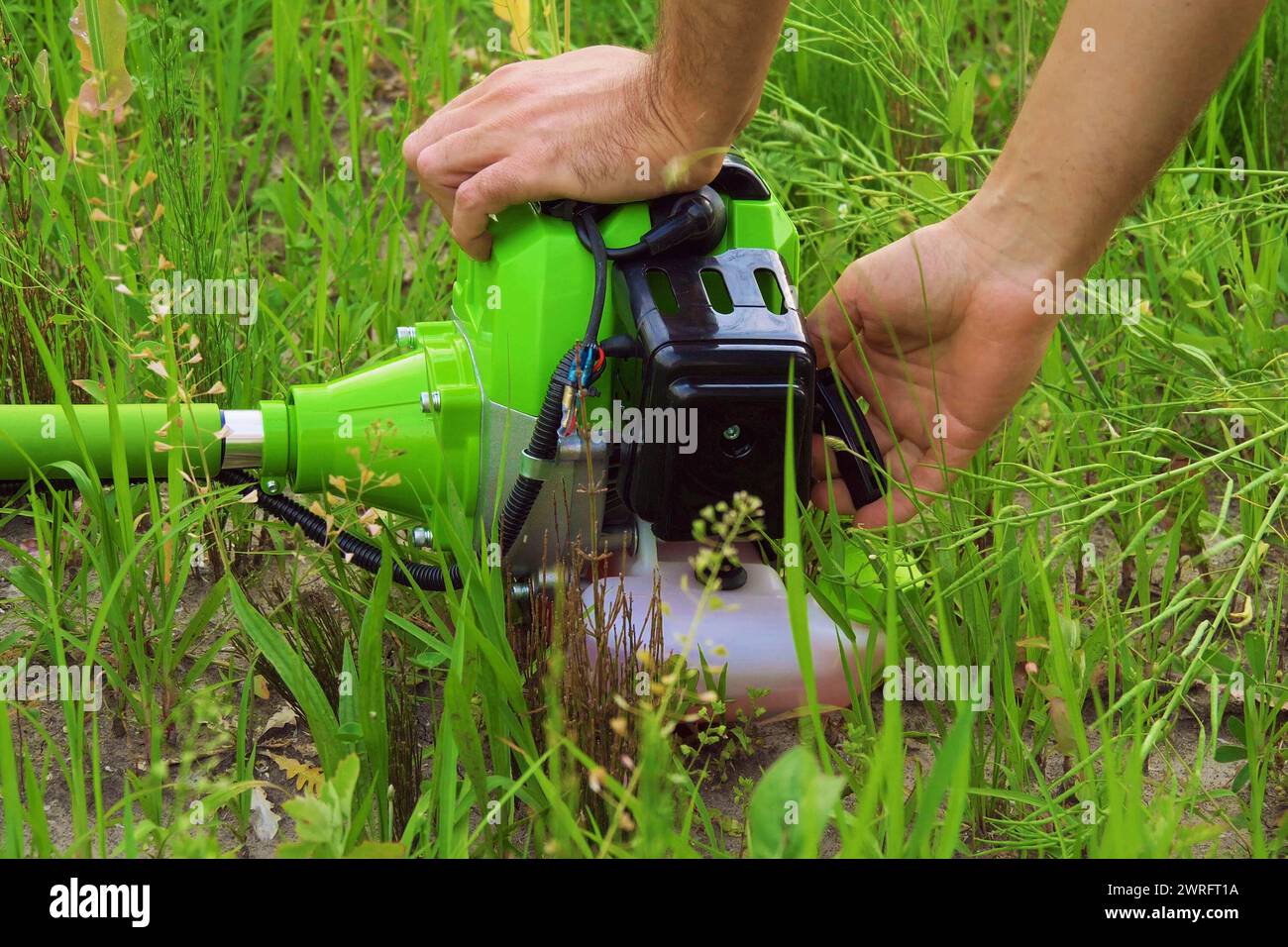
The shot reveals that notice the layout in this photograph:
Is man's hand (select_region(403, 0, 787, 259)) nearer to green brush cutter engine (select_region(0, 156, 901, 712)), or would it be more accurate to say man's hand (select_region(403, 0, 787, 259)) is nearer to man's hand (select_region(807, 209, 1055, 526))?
green brush cutter engine (select_region(0, 156, 901, 712))

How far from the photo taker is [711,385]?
4.81ft

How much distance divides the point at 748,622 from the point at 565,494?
0.88 feet

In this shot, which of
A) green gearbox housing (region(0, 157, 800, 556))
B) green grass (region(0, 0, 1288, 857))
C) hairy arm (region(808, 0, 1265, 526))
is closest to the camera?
green grass (region(0, 0, 1288, 857))

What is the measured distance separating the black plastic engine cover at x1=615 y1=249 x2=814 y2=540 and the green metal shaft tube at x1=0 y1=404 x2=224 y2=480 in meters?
0.50

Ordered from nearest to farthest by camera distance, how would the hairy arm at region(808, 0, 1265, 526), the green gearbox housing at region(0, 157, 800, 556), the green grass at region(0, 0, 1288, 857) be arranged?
the green grass at region(0, 0, 1288, 857) → the hairy arm at region(808, 0, 1265, 526) → the green gearbox housing at region(0, 157, 800, 556)

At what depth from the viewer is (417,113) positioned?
2.63 metres

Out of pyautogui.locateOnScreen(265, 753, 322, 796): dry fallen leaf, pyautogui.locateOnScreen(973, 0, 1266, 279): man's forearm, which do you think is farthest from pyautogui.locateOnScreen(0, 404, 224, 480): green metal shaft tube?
pyautogui.locateOnScreen(973, 0, 1266, 279): man's forearm

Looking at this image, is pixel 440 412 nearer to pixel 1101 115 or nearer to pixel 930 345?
pixel 930 345

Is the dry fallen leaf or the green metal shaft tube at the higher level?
the green metal shaft tube

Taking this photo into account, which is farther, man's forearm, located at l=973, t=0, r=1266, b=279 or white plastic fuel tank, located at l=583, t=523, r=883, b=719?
white plastic fuel tank, located at l=583, t=523, r=883, b=719

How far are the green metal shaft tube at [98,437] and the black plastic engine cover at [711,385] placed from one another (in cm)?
50

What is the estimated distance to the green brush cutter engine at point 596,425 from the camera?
150 cm

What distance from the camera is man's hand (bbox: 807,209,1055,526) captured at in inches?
64.9

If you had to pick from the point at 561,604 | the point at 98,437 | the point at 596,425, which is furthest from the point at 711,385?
the point at 98,437
